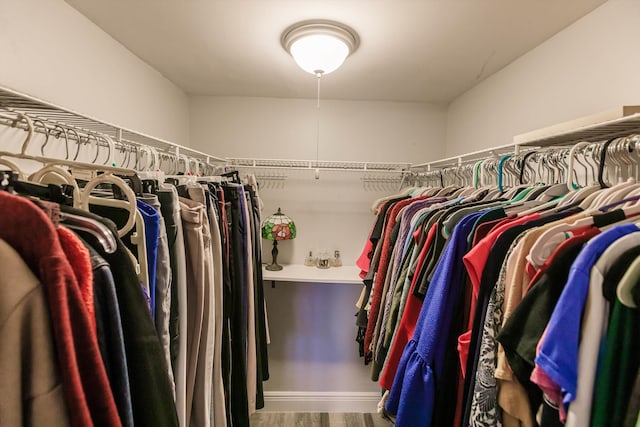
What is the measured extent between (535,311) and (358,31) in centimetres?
124

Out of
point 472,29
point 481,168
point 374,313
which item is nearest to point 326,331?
point 374,313

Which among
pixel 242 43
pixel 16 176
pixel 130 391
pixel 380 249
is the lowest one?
pixel 130 391

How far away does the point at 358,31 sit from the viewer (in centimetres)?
136

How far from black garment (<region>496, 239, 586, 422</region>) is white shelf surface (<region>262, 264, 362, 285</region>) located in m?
1.43

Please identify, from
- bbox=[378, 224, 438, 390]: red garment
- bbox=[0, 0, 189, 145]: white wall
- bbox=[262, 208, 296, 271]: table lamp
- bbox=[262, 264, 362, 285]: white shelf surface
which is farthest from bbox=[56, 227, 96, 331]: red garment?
bbox=[262, 208, 296, 271]: table lamp

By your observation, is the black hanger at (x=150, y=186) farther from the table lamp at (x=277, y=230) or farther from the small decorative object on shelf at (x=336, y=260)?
the small decorative object on shelf at (x=336, y=260)

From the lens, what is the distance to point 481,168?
1.29m

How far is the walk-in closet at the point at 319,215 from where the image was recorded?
46 centimetres

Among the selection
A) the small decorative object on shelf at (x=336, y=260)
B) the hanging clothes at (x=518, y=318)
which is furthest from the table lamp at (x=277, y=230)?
the hanging clothes at (x=518, y=318)

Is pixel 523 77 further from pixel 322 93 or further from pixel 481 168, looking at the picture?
pixel 322 93

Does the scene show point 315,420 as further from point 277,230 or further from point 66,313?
point 66,313

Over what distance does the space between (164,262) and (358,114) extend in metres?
1.96

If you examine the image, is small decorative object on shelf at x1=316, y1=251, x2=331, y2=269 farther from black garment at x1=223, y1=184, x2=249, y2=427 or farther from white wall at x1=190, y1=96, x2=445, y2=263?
black garment at x1=223, y1=184, x2=249, y2=427

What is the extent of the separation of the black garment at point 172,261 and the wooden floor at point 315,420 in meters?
1.69
